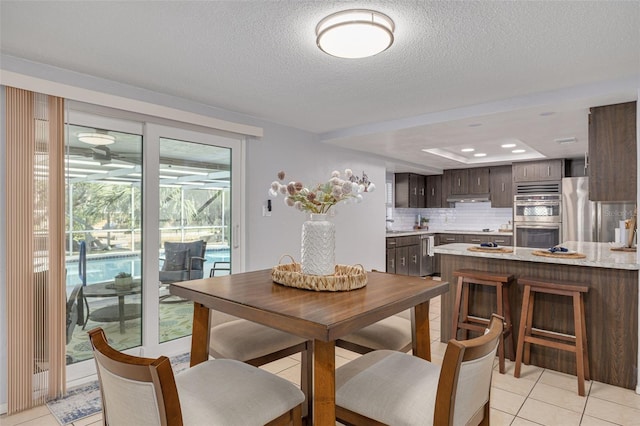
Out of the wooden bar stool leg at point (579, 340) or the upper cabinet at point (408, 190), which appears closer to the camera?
the wooden bar stool leg at point (579, 340)

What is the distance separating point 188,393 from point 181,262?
7.56ft

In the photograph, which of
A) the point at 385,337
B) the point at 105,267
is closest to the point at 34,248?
the point at 105,267

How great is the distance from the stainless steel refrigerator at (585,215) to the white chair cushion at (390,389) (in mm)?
5039

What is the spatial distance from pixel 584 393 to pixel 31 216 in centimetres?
404

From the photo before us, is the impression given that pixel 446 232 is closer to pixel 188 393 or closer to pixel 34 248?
pixel 34 248

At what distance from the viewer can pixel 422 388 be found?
4.51 ft

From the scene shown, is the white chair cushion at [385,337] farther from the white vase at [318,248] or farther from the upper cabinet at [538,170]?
the upper cabinet at [538,170]

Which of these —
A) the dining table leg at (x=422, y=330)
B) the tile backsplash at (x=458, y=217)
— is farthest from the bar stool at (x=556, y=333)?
the tile backsplash at (x=458, y=217)

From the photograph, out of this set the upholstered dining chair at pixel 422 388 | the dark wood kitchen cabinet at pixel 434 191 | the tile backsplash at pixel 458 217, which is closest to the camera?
the upholstered dining chair at pixel 422 388

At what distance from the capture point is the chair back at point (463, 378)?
111 centimetres

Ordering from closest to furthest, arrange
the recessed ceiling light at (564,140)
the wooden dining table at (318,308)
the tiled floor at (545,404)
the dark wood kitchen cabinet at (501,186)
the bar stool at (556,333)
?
the wooden dining table at (318,308)
the tiled floor at (545,404)
the bar stool at (556,333)
the recessed ceiling light at (564,140)
the dark wood kitchen cabinet at (501,186)

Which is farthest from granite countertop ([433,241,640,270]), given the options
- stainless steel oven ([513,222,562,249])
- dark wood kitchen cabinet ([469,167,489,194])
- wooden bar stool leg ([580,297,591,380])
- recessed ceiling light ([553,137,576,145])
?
dark wood kitchen cabinet ([469,167,489,194])

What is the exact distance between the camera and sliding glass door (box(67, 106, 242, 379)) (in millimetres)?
2885

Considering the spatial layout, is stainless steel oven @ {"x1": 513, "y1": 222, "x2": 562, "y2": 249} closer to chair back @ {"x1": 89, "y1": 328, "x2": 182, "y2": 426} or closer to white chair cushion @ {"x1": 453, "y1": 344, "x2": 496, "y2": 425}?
white chair cushion @ {"x1": 453, "y1": 344, "x2": 496, "y2": 425}
